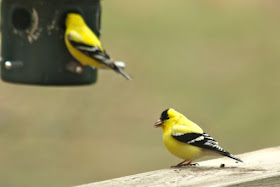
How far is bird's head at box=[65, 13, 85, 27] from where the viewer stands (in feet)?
22.2

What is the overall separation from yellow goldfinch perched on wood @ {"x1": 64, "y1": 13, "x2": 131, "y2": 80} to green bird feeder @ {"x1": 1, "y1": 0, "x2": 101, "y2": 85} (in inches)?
3.8

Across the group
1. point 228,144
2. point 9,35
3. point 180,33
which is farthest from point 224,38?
point 9,35

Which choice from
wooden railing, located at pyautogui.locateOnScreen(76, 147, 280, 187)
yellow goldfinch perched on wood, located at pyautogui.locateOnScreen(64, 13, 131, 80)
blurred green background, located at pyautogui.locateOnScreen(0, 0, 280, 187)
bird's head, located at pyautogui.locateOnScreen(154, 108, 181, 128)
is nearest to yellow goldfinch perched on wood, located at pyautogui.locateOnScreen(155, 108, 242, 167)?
bird's head, located at pyautogui.locateOnScreen(154, 108, 181, 128)

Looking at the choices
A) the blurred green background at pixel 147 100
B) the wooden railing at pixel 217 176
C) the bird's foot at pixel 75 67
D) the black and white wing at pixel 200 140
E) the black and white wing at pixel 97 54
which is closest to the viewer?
the wooden railing at pixel 217 176

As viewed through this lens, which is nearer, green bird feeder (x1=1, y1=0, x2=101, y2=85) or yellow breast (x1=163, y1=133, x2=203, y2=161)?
yellow breast (x1=163, y1=133, x2=203, y2=161)

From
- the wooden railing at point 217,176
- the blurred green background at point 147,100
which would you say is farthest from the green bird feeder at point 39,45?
the blurred green background at point 147,100

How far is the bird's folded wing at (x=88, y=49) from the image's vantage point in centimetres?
664

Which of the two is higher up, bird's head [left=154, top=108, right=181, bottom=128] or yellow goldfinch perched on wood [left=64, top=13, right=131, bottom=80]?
yellow goldfinch perched on wood [left=64, top=13, right=131, bottom=80]

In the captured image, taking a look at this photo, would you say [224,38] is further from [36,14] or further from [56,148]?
[36,14]

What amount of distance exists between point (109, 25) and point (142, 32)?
0.51 metres

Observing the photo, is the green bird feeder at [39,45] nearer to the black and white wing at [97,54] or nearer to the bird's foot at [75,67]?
the bird's foot at [75,67]

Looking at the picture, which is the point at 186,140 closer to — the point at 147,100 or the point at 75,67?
the point at 75,67

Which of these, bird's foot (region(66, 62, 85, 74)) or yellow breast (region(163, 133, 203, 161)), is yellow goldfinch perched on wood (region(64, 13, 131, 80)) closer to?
bird's foot (region(66, 62, 85, 74))

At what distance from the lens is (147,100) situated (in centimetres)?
1265
